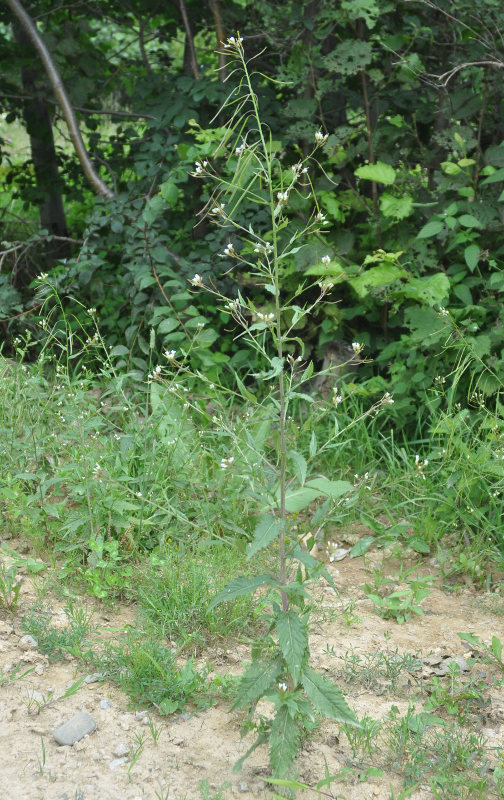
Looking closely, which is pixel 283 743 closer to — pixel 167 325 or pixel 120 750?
pixel 120 750

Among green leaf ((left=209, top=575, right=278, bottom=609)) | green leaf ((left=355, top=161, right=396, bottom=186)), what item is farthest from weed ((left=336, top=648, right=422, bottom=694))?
green leaf ((left=355, top=161, right=396, bottom=186))

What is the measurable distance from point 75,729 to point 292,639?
74 cm

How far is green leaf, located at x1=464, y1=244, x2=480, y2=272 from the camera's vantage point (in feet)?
13.2

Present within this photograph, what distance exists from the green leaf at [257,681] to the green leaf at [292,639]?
6cm

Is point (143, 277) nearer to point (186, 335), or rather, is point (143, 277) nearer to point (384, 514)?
point (186, 335)

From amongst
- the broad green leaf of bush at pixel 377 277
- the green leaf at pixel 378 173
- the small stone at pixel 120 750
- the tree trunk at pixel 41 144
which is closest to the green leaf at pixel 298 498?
the small stone at pixel 120 750

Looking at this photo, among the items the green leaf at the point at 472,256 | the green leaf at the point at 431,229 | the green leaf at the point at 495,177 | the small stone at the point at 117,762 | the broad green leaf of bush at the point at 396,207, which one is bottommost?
the green leaf at the point at 472,256

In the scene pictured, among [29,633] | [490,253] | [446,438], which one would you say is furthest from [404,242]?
[29,633]

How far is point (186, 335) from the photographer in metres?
4.45

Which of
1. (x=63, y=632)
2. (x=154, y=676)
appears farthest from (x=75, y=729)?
(x=63, y=632)

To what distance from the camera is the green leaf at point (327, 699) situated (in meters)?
2.10

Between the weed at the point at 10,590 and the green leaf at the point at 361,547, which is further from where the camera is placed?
the green leaf at the point at 361,547

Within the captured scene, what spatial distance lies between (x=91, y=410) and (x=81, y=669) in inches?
45.9

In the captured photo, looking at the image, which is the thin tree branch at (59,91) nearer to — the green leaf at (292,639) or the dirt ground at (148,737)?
the dirt ground at (148,737)
